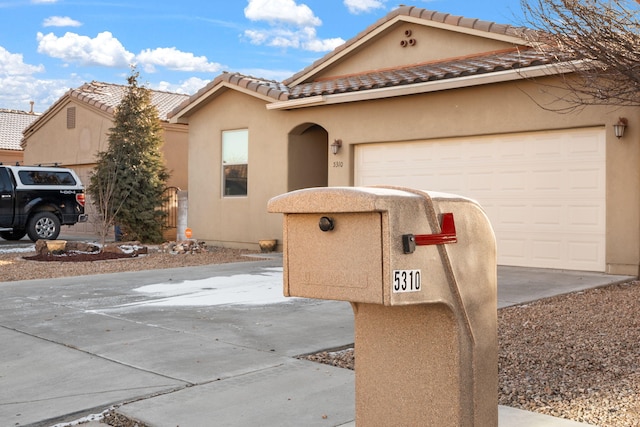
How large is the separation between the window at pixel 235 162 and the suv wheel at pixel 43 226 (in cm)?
437

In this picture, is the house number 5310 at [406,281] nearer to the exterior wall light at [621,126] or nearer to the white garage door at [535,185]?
the exterior wall light at [621,126]

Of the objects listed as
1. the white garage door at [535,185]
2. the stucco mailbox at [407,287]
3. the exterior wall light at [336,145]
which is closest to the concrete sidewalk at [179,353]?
the stucco mailbox at [407,287]

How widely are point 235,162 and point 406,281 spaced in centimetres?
1451

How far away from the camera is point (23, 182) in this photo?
682 inches

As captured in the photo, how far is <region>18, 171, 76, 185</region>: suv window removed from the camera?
17.4m

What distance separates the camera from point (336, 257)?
9.84ft

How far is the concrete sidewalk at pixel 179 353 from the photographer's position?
4.52 meters

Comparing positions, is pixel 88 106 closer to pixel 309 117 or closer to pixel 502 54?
pixel 309 117

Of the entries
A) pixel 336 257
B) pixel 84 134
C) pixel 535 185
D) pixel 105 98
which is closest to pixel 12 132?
pixel 105 98

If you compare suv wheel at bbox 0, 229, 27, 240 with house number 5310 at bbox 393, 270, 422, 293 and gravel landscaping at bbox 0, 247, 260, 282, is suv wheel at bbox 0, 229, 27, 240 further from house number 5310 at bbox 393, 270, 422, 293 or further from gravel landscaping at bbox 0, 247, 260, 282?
house number 5310 at bbox 393, 270, 422, 293

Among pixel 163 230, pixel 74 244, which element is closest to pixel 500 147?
pixel 74 244

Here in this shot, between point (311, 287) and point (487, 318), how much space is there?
0.84 m

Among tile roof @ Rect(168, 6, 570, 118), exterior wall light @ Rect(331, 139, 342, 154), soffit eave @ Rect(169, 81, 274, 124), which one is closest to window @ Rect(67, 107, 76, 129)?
soffit eave @ Rect(169, 81, 274, 124)

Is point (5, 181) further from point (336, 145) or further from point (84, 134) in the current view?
point (336, 145)
